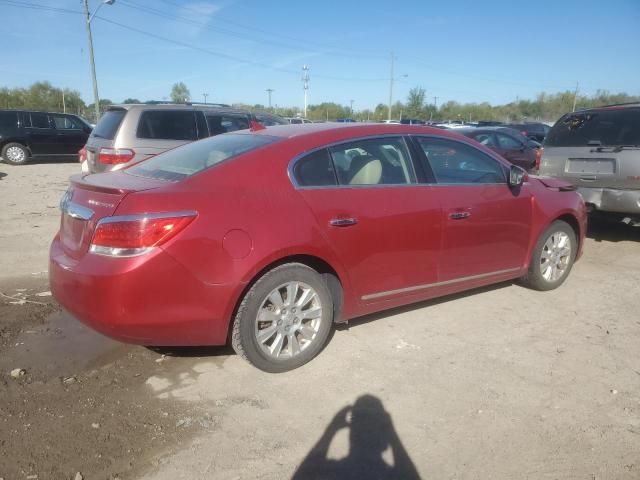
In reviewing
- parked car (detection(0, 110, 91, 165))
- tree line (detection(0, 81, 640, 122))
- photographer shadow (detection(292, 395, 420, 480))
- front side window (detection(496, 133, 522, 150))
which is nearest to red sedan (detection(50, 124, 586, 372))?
photographer shadow (detection(292, 395, 420, 480))

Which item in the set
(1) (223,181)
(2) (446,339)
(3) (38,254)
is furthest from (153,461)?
(3) (38,254)

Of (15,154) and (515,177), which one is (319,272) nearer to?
(515,177)

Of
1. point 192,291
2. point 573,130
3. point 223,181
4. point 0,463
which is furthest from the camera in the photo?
point 573,130

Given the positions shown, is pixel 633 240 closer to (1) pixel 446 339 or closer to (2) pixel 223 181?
(1) pixel 446 339

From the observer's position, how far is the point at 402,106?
238ft

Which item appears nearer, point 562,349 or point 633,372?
point 633,372

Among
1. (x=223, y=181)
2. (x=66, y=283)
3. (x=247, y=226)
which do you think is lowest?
(x=66, y=283)

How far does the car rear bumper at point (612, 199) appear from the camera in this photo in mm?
6203

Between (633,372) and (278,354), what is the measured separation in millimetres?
2418

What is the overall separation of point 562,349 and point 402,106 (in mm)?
72138

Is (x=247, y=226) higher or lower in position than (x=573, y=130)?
lower

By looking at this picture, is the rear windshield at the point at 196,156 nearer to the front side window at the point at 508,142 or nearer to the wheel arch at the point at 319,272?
the wheel arch at the point at 319,272

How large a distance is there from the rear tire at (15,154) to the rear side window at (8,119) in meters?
0.62

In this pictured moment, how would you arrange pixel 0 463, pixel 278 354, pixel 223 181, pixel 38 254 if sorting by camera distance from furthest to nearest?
1. pixel 38 254
2. pixel 278 354
3. pixel 223 181
4. pixel 0 463
